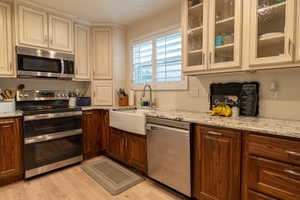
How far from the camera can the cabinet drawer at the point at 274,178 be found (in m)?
1.18

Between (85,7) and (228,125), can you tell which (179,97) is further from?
(85,7)

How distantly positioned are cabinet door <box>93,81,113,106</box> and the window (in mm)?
509

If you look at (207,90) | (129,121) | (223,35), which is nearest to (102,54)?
(129,121)

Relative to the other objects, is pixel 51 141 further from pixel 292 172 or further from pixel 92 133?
pixel 292 172

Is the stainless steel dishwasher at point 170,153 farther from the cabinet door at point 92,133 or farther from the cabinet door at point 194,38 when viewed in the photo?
the cabinet door at point 92,133

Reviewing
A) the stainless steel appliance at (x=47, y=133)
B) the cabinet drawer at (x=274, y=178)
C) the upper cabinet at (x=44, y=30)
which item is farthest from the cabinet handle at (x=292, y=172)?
the upper cabinet at (x=44, y=30)

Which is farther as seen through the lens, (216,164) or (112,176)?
(112,176)

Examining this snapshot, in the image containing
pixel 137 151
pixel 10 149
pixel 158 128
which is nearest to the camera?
pixel 158 128

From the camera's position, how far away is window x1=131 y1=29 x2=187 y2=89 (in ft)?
8.85

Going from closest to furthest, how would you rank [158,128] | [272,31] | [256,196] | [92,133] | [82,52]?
[256,196] → [272,31] → [158,128] → [92,133] → [82,52]

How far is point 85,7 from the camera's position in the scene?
269cm

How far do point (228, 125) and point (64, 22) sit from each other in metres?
3.06

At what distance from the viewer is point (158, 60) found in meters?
2.98

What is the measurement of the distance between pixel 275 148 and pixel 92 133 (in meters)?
2.66
